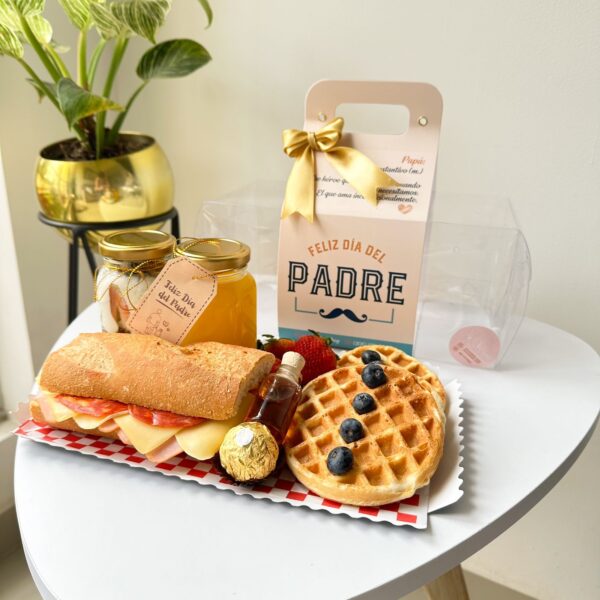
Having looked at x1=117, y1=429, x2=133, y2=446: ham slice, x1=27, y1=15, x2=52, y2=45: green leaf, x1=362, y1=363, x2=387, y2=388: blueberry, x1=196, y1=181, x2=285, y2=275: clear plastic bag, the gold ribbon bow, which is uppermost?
x1=27, y1=15, x2=52, y2=45: green leaf

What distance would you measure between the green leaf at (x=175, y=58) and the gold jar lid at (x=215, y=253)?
65 centimetres

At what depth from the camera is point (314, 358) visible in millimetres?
945

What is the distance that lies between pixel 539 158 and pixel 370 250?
1.92 ft

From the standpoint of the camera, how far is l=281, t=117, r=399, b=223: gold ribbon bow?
1022 mm

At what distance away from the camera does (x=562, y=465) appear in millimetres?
821

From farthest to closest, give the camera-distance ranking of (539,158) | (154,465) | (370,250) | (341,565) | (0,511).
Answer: (0,511), (539,158), (370,250), (154,465), (341,565)

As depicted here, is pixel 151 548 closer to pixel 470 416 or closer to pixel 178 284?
pixel 178 284

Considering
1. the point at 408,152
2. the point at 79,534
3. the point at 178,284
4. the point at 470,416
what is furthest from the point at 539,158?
the point at 79,534

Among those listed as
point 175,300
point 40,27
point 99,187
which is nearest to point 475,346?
point 175,300

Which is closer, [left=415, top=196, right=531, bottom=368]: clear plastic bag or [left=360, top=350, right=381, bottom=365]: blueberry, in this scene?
[left=360, top=350, right=381, bottom=365]: blueberry

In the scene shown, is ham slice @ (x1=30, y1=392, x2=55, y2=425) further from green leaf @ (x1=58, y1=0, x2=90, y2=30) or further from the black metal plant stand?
green leaf @ (x1=58, y1=0, x2=90, y2=30)

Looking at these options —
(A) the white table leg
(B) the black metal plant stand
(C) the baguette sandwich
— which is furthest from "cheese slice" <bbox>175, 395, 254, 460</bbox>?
(B) the black metal plant stand

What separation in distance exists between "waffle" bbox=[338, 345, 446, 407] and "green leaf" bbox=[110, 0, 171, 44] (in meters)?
0.80

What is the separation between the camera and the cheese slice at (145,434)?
79 cm
